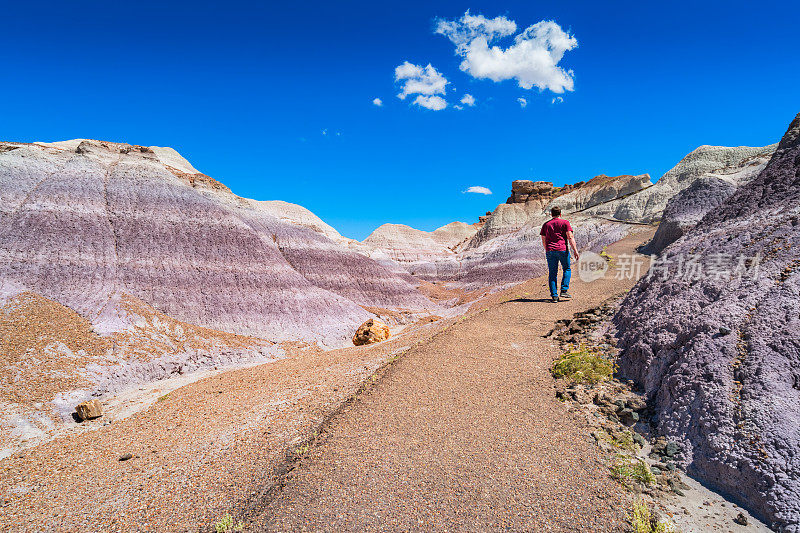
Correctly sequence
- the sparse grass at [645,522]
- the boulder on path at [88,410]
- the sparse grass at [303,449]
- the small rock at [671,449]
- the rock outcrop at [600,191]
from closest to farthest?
the sparse grass at [645,522]
the small rock at [671,449]
the sparse grass at [303,449]
the boulder on path at [88,410]
the rock outcrop at [600,191]

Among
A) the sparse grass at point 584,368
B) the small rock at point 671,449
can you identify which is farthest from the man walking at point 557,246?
the small rock at point 671,449

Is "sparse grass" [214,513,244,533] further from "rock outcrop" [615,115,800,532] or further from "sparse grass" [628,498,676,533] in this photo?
"rock outcrop" [615,115,800,532]

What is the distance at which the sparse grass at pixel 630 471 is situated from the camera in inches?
116

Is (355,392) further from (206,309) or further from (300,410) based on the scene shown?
(206,309)

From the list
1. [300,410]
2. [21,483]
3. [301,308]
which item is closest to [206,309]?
[301,308]

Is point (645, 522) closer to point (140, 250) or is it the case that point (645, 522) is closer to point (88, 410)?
point (88, 410)

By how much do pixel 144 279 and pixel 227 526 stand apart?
60.2 feet

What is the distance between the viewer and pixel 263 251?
2227 cm

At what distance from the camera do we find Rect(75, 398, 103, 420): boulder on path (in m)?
9.58

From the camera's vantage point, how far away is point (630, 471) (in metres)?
3.05

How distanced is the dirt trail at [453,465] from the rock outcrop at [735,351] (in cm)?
86

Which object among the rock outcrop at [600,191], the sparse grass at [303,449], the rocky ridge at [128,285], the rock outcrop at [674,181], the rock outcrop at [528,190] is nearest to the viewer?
the sparse grass at [303,449]

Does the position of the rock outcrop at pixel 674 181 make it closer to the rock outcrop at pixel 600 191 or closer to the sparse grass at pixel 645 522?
the rock outcrop at pixel 600 191

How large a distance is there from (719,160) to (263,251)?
48.8m
